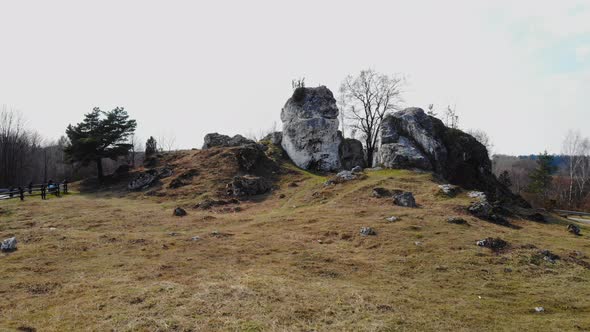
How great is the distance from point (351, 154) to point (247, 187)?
17.0 meters

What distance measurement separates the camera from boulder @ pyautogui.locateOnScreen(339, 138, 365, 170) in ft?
143

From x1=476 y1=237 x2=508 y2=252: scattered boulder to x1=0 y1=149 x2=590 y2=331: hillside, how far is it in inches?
17.5

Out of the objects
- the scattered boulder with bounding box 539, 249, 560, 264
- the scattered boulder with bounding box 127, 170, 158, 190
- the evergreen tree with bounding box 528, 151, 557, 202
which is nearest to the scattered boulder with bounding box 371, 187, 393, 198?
the scattered boulder with bounding box 539, 249, 560, 264

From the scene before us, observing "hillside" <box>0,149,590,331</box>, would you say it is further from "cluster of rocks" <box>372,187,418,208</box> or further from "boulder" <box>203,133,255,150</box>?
"boulder" <box>203,133,255,150</box>

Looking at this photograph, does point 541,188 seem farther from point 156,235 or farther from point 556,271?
point 156,235

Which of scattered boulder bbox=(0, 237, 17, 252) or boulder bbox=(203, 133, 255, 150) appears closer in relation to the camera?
scattered boulder bbox=(0, 237, 17, 252)

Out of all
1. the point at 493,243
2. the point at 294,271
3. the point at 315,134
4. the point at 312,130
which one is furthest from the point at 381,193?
the point at 312,130

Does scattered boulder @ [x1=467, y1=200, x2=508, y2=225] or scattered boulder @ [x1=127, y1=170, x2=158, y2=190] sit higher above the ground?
scattered boulder @ [x1=127, y1=170, x2=158, y2=190]

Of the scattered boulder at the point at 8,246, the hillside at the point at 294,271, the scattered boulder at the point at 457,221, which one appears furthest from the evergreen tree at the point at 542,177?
the scattered boulder at the point at 8,246

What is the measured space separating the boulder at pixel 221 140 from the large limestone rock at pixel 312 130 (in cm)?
718

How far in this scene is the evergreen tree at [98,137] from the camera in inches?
1592

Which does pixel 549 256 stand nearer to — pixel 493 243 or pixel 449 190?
pixel 493 243

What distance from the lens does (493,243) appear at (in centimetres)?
1617

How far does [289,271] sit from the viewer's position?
1348cm
